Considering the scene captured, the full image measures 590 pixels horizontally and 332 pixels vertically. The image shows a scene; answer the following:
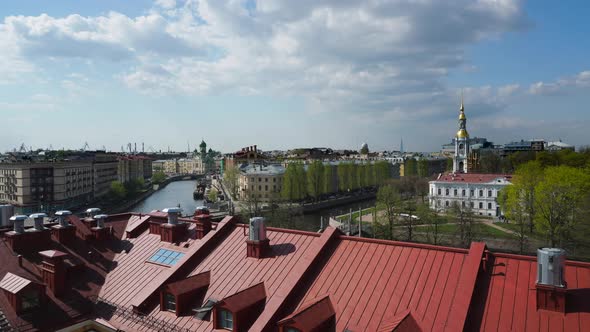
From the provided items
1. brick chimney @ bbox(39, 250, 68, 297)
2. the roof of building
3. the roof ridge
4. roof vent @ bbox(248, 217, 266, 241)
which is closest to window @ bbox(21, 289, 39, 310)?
brick chimney @ bbox(39, 250, 68, 297)

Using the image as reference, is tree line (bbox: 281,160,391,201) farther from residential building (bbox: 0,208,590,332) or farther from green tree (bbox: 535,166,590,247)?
residential building (bbox: 0,208,590,332)

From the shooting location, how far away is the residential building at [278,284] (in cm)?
1177

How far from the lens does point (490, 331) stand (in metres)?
11.3

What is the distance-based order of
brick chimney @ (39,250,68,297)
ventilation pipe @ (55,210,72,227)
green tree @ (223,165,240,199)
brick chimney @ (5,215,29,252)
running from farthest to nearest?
green tree @ (223,165,240,199), ventilation pipe @ (55,210,72,227), brick chimney @ (5,215,29,252), brick chimney @ (39,250,68,297)

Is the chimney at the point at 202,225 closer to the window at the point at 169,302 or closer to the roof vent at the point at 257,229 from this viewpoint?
the roof vent at the point at 257,229

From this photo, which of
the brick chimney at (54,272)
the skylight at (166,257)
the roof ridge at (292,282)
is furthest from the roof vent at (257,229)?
the brick chimney at (54,272)

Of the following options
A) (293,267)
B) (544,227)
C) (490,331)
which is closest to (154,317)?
(293,267)

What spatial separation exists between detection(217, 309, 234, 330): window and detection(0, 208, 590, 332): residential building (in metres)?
0.03

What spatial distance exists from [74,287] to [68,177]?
81.4 meters

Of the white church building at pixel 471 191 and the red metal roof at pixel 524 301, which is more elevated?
the red metal roof at pixel 524 301

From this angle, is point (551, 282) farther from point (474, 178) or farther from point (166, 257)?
point (474, 178)

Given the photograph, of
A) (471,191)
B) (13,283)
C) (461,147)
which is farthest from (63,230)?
(461,147)

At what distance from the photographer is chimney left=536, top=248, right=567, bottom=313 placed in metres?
11.4

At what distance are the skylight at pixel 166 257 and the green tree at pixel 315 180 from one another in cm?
7510
